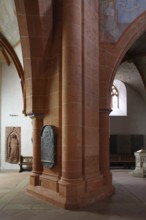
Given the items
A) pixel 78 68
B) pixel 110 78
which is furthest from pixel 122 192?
pixel 78 68

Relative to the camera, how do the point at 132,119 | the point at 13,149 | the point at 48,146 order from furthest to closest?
the point at 132,119
the point at 13,149
the point at 48,146

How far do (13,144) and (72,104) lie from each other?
24.9 feet

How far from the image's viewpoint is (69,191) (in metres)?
5.84

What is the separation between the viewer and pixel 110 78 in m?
7.36

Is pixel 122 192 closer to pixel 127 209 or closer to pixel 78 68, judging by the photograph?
pixel 127 209

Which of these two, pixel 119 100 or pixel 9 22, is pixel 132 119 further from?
pixel 9 22

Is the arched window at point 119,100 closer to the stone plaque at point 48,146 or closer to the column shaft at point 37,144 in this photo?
the column shaft at point 37,144

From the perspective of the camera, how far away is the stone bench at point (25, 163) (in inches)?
468

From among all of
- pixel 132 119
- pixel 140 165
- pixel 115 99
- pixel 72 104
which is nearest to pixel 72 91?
pixel 72 104

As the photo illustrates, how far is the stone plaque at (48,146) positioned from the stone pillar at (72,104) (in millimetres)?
429

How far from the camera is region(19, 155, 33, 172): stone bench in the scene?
39.0 ft

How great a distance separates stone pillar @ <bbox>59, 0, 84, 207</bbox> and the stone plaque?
0.43m

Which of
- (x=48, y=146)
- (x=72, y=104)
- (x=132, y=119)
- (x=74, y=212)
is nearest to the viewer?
(x=74, y=212)

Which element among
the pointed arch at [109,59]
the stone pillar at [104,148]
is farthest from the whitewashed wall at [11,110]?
the pointed arch at [109,59]
